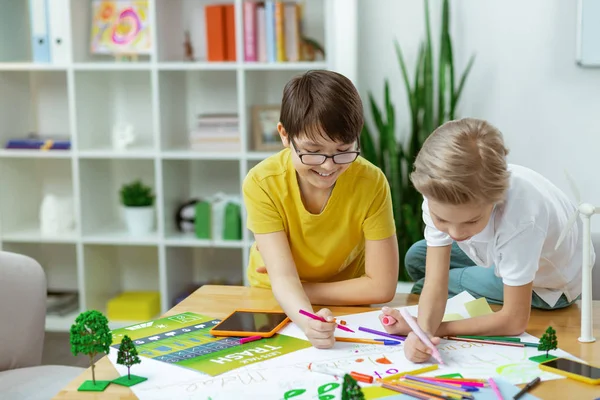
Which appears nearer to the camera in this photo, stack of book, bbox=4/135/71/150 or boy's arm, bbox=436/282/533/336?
boy's arm, bbox=436/282/533/336

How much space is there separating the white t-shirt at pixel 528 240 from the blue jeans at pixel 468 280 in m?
0.03

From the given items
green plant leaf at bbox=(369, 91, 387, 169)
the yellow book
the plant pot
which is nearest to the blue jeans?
green plant leaf at bbox=(369, 91, 387, 169)

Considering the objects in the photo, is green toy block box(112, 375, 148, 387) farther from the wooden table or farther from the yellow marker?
the yellow marker

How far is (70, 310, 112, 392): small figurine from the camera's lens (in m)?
1.25

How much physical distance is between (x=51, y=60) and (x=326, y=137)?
2281 mm

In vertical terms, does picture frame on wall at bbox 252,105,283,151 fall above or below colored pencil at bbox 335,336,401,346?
above

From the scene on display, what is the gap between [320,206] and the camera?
6.23 ft

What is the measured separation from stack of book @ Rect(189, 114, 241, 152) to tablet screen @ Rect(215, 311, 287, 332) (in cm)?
189

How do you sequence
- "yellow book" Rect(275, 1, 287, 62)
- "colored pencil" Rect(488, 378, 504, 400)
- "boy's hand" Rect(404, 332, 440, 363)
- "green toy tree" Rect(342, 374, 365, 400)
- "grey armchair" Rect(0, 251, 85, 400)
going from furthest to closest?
1. "yellow book" Rect(275, 1, 287, 62)
2. "grey armchair" Rect(0, 251, 85, 400)
3. "boy's hand" Rect(404, 332, 440, 363)
4. "colored pencil" Rect(488, 378, 504, 400)
5. "green toy tree" Rect(342, 374, 365, 400)

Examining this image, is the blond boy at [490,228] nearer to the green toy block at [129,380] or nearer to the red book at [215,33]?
the green toy block at [129,380]

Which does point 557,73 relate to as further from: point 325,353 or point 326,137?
point 325,353

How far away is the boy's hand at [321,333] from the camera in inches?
57.2

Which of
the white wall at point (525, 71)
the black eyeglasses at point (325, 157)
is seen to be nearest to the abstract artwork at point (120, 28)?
the white wall at point (525, 71)

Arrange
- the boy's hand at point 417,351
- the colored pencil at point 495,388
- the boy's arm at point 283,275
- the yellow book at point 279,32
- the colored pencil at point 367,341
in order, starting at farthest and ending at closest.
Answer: the yellow book at point 279,32, the boy's arm at point 283,275, the colored pencil at point 367,341, the boy's hand at point 417,351, the colored pencil at point 495,388
